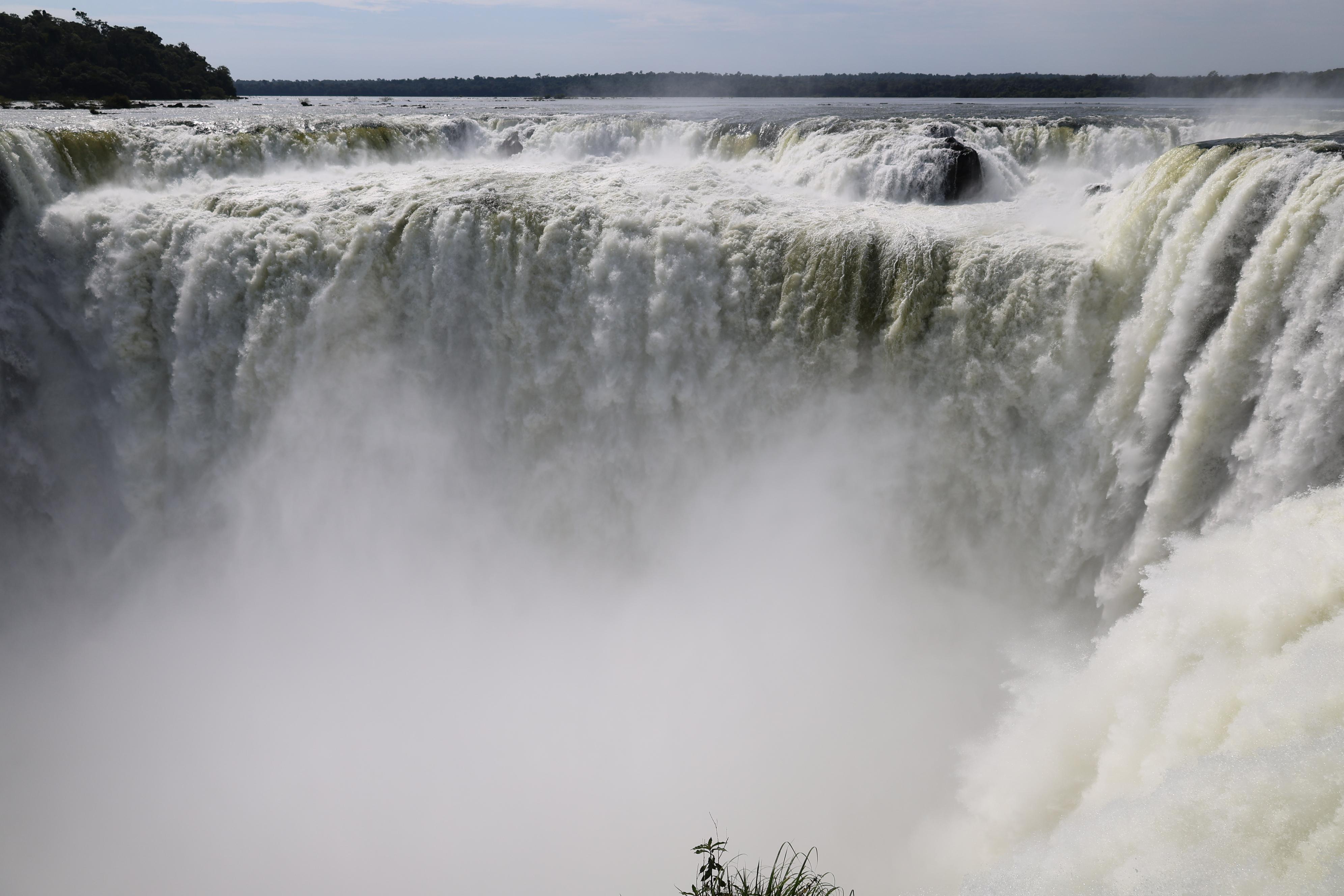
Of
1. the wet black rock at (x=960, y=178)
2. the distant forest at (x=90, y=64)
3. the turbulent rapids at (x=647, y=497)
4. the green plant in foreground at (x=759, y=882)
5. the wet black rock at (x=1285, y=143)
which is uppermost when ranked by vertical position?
the distant forest at (x=90, y=64)

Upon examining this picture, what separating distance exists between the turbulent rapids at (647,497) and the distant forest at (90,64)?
64.6ft

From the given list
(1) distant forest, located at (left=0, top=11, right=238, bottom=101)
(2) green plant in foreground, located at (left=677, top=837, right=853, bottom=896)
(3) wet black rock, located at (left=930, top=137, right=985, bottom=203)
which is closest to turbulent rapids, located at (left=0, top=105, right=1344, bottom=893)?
(3) wet black rock, located at (left=930, top=137, right=985, bottom=203)

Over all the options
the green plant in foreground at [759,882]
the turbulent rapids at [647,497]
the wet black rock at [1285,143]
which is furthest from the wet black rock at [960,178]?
the green plant in foreground at [759,882]

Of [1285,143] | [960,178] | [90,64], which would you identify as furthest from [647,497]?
[90,64]

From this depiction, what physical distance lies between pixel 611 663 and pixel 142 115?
1800 cm

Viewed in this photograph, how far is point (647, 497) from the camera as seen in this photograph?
28.7 feet

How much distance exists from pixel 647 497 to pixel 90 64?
3224 centimetres

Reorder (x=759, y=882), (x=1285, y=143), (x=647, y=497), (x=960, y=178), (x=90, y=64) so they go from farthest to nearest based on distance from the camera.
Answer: (x=90, y=64) → (x=960, y=178) → (x=647, y=497) → (x=1285, y=143) → (x=759, y=882)

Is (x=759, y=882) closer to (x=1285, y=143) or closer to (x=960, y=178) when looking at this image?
(x=1285, y=143)

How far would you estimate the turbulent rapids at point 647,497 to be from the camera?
222 inches

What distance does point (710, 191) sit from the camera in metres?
9.77

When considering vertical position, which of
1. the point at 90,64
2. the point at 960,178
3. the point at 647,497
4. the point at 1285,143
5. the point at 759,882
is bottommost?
the point at 759,882

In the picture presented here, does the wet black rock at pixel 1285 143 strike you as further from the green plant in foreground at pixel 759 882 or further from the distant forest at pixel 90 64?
the distant forest at pixel 90 64

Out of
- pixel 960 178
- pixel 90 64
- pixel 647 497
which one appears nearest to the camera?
pixel 647 497
